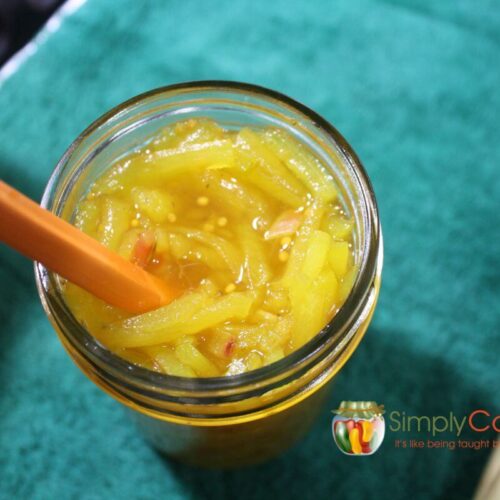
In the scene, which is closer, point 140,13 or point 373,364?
point 373,364

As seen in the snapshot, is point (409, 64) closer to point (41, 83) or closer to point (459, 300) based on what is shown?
point (459, 300)

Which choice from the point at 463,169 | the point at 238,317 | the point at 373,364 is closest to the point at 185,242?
the point at 238,317

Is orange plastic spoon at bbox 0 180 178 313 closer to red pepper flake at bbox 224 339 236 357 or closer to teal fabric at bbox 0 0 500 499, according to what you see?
red pepper flake at bbox 224 339 236 357

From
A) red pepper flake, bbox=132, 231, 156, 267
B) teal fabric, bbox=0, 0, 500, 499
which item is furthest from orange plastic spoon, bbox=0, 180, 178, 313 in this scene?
teal fabric, bbox=0, 0, 500, 499

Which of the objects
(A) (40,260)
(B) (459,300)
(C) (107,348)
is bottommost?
(B) (459,300)

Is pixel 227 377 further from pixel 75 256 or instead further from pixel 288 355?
pixel 75 256

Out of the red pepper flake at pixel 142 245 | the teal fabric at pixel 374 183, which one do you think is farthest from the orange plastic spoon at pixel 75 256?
the teal fabric at pixel 374 183

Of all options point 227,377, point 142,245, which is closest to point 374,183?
point 142,245
